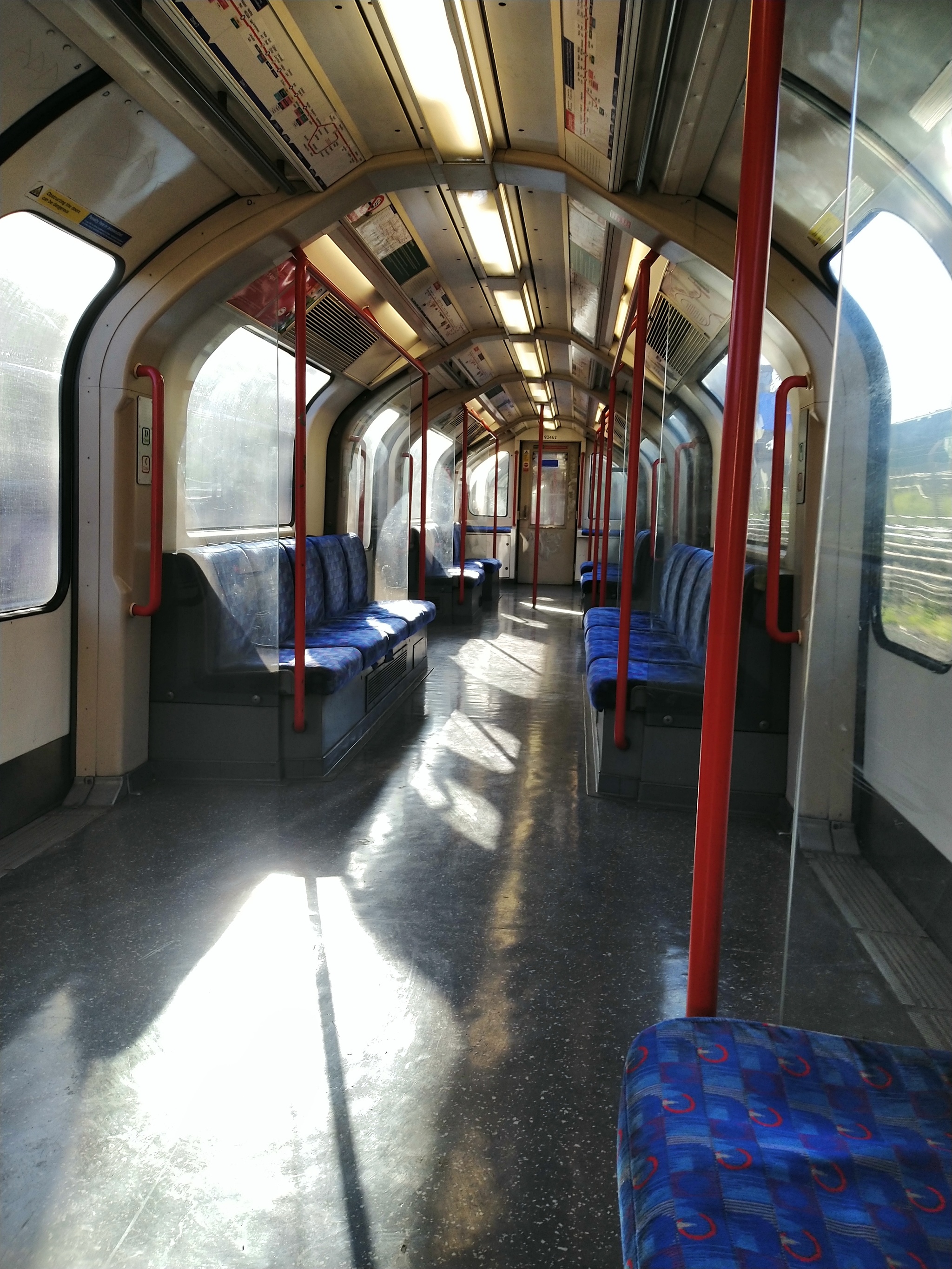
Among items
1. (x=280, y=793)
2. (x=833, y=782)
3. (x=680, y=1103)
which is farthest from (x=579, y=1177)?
(x=280, y=793)

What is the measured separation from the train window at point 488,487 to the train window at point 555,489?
0.52m

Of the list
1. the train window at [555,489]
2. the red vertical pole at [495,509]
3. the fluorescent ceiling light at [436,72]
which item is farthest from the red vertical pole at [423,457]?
the train window at [555,489]

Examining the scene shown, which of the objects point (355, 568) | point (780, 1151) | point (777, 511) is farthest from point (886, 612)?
point (355, 568)

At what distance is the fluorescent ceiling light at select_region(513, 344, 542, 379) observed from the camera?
31.9ft

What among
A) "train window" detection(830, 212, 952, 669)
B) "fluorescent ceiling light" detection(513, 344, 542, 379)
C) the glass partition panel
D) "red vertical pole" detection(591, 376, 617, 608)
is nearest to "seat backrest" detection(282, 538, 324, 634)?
"red vertical pole" detection(591, 376, 617, 608)

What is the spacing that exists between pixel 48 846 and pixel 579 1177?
2.53m

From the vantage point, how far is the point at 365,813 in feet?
14.1

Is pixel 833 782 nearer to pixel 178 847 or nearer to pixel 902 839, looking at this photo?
pixel 902 839

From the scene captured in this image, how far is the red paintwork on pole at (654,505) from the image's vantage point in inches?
200

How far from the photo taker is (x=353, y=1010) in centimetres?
260

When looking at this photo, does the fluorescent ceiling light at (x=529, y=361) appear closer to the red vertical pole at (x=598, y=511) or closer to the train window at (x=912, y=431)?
the red vertical pole at (x=598, y=511)

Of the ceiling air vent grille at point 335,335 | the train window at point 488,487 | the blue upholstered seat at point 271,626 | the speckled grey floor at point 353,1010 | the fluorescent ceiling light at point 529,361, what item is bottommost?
the speckled grey floor at point 353,1010

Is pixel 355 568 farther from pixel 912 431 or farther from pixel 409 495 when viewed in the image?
pixel 912 431

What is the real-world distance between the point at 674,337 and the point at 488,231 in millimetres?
1406
